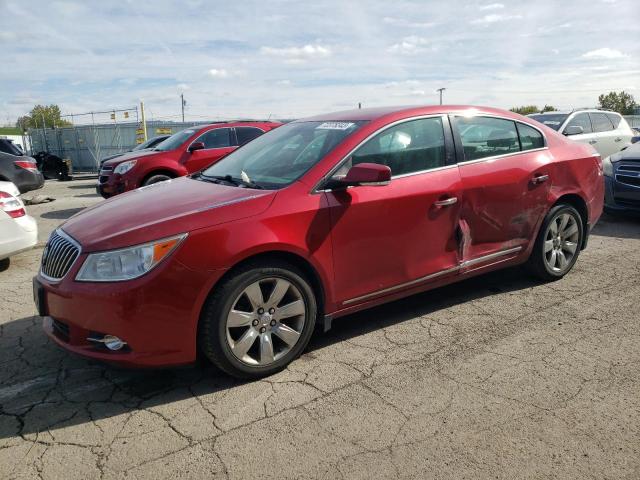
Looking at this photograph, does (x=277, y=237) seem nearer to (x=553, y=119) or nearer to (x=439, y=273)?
(x=439, y=273)

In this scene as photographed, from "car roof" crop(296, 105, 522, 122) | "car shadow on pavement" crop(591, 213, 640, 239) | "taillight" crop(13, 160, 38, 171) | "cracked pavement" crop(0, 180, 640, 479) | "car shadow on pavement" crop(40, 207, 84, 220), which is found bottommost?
"cracked pavement" crop(0, 180, 640, 479)

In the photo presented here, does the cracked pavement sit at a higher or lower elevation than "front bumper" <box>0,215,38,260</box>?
lower

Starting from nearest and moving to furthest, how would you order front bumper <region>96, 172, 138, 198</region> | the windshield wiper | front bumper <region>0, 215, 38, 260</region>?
1. the windshield wiper
2. front bumper <region>0, 215, 38, 260</region>
3. front bumper <region>96, 172, 138, 198</region>

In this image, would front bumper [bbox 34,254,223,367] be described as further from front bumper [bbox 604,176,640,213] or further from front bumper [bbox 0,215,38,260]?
front bumper [bbox 604,176,640,213]

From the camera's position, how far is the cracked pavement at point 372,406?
2.45 metres

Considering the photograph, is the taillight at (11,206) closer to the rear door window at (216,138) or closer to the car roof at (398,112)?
the car roof at (398,112)

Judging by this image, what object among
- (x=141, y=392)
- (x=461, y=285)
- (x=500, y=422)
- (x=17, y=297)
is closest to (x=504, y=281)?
(x=461, y=285)

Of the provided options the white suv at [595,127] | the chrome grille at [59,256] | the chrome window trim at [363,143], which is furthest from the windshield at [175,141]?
the white suv at [595,127]

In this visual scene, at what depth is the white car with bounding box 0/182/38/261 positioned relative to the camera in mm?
5539

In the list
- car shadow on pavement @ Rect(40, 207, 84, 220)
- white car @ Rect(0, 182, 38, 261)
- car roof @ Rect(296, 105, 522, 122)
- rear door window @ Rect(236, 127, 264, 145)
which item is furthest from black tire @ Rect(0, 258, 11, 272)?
rear door window @ Rect(236, 127, 264, 145)

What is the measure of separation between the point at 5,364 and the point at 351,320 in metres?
2.47

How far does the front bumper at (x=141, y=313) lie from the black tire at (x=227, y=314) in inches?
2.7

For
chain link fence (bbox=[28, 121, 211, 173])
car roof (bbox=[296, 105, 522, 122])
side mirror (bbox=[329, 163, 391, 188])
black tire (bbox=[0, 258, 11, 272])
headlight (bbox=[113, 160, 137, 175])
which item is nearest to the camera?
side mirror (bbox=[329, 163, 391, 188])

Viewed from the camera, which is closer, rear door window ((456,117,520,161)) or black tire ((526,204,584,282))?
rear door window ((456,117,520,161))
